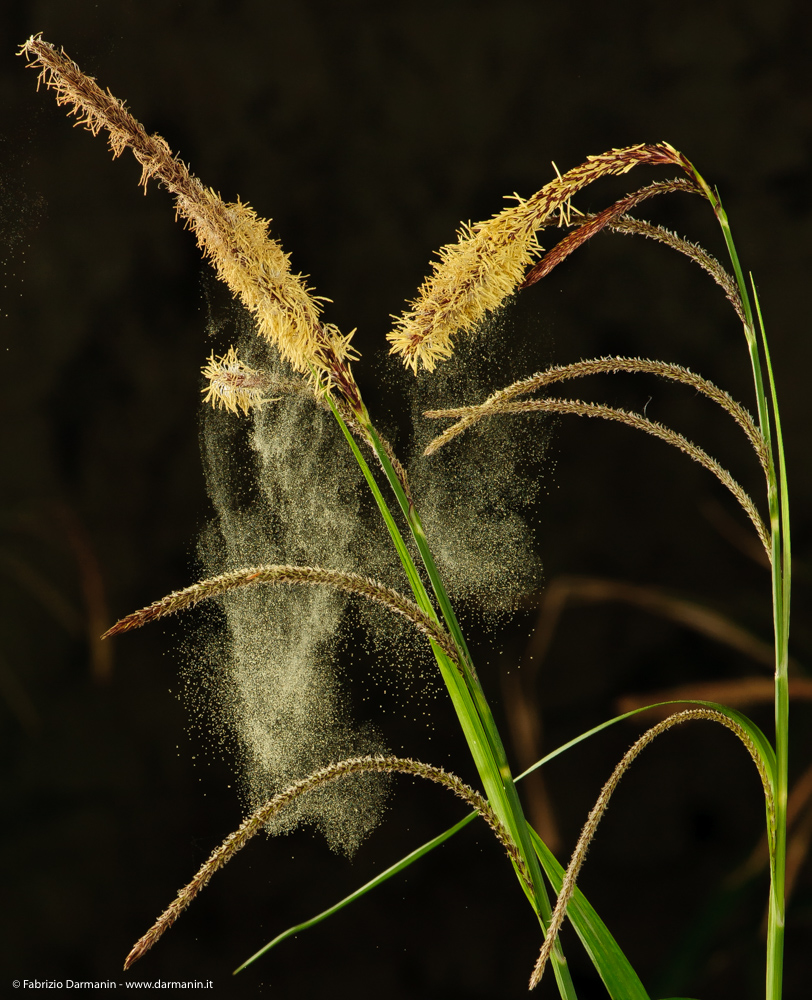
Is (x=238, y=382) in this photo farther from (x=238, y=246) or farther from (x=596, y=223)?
(x=596, y=223)

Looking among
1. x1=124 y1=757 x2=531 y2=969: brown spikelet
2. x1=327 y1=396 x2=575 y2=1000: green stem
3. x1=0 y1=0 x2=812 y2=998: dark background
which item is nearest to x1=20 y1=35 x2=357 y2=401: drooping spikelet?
x1=327 y1=396 x2=575 y2=1000: green stem

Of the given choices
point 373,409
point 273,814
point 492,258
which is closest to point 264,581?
point 273,814

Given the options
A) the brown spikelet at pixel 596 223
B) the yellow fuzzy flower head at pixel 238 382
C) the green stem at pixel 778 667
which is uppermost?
the yellow fuzzy flower head at pixel 238 382

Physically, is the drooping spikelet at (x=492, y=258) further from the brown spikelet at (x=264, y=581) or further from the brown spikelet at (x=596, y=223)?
the brown spikelet at (x=264, y=581)

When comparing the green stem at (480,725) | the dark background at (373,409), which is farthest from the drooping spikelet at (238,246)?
the dark background at (373,409)

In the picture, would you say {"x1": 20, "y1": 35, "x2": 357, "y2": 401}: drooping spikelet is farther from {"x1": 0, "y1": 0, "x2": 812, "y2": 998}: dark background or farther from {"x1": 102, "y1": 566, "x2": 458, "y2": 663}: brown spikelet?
{"x1": 0, "y1": 0, "x2": 812, "y2": 998}: dark background

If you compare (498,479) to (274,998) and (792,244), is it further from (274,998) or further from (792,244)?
(274,998)

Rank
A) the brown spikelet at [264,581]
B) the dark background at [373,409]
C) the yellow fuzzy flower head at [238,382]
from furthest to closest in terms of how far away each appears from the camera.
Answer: the dark background at [373,409], the yellow fuzzy flower head at [238,382], the brown spikelet at [264,581]
